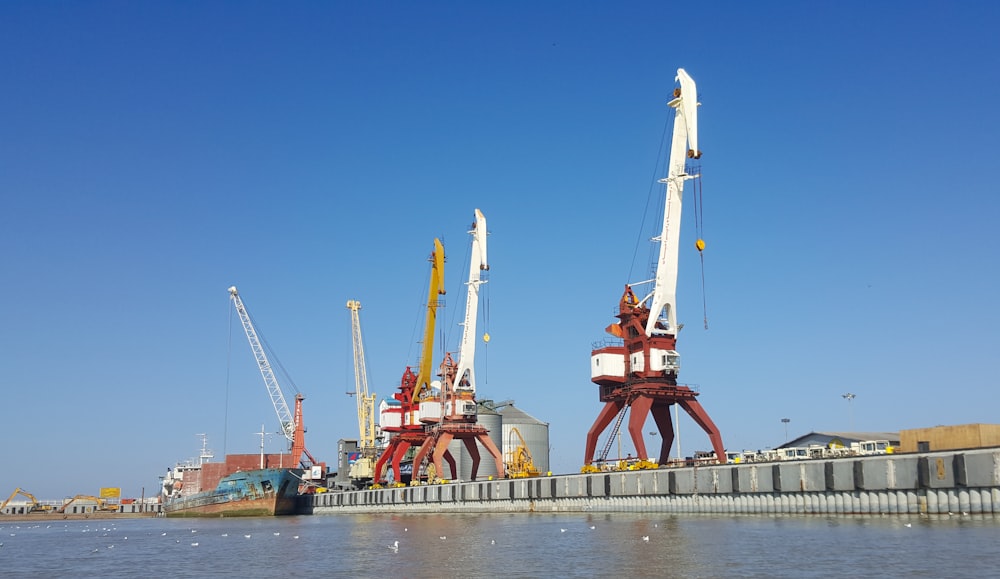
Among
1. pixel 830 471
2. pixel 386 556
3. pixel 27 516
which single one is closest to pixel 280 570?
pixel 386 556

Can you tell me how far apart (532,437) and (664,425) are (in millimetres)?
74826

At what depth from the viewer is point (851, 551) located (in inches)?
1337

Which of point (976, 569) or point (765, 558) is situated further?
point (765, 558)

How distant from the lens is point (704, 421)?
3123 inches

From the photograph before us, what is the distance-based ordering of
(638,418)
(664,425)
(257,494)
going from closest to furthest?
(638,418), (664,425), (257,494)

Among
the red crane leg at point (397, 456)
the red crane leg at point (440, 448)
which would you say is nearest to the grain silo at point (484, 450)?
the red crane leg at point (397, 456)

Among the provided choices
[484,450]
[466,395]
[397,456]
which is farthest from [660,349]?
[484,450]

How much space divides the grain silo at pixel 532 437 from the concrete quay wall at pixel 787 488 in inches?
2324

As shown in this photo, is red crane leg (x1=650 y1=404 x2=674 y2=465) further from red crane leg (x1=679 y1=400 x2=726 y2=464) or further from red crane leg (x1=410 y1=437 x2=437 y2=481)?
red crane leg (x1=410 y1=437 x2=437 y2=481)

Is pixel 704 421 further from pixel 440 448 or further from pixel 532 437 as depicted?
pixel 532 437

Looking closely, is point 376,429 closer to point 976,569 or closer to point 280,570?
point 280,570

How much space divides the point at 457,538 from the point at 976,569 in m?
32.6

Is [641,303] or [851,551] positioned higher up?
[641,303]

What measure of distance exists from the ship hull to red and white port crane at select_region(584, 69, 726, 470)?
63784mm
